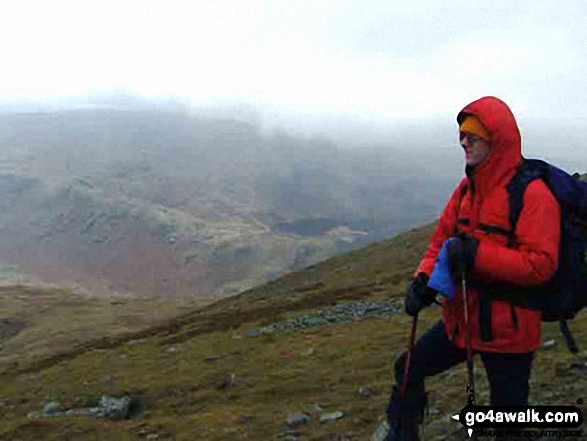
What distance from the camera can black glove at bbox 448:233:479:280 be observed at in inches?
332

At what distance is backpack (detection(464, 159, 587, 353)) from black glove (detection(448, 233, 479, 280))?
43cm

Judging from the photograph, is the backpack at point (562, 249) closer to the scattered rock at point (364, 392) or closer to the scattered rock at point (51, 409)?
the scattered rock at point (364, 392)

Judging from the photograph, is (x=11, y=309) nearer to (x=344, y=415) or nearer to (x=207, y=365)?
(x=207, y=365)

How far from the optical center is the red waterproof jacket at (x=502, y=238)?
8078 millimetres

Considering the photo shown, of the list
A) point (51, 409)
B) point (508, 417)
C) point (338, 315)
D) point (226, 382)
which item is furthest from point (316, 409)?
point (338, 315)

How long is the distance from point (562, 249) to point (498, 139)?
1.57 m

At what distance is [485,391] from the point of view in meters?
17.7

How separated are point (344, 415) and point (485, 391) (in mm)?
4582

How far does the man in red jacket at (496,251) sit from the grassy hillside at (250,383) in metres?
4.62

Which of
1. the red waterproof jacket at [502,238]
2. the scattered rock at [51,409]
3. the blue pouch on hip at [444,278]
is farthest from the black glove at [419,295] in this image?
the scattered rock at [51,409]

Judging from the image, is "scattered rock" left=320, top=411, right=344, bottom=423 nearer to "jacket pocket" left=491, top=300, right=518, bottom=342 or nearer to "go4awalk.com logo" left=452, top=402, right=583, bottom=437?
"go4awalk.com logo" left=452, top=402, right=583, bottom=437

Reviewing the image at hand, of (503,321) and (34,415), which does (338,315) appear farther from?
(503,321)

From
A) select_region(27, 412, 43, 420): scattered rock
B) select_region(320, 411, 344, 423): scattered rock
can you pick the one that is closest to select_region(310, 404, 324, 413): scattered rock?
select_region(320, 411, 344, 423): scattered rock

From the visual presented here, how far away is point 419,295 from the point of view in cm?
906
